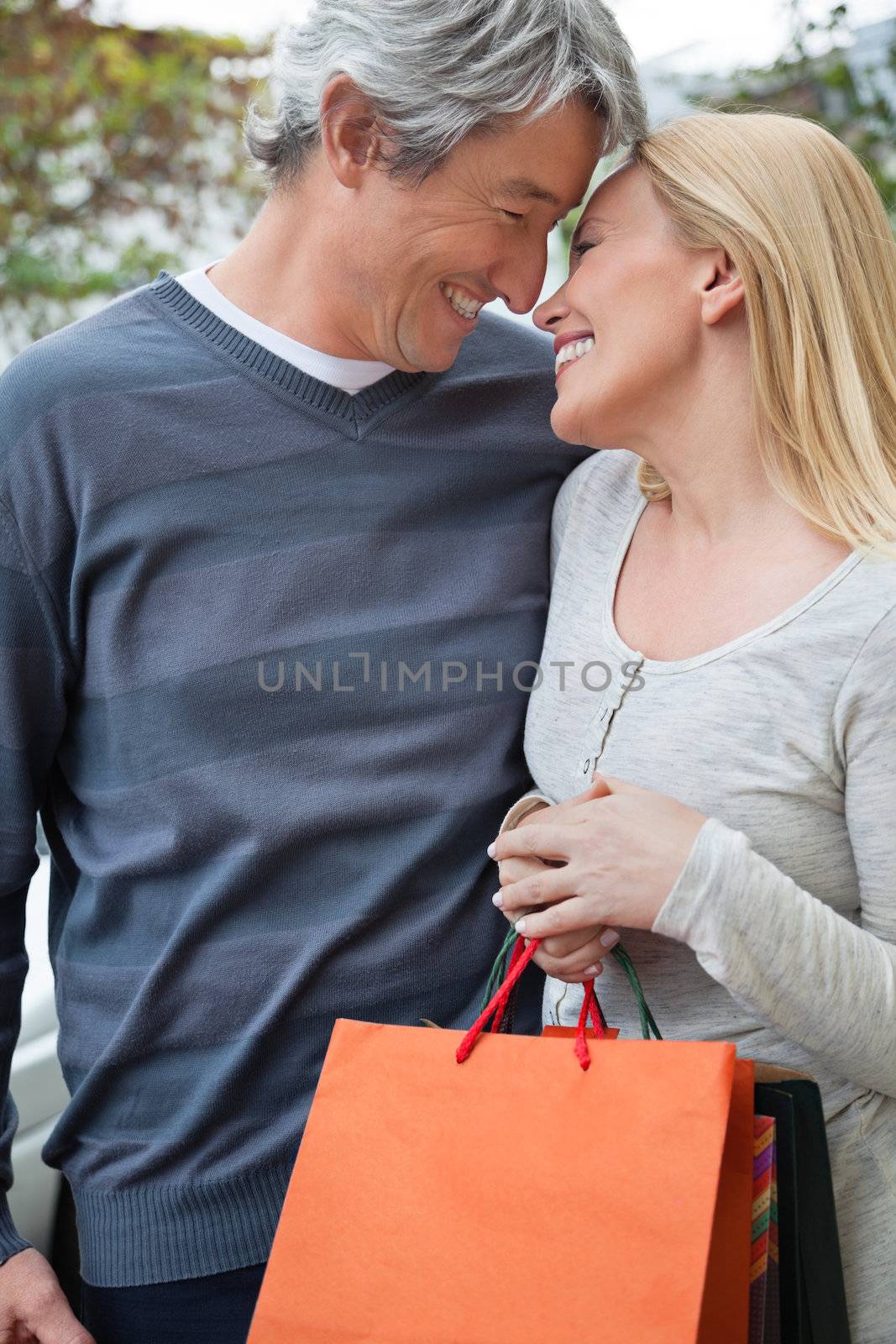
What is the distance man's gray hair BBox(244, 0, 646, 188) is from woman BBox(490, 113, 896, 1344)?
0.09m

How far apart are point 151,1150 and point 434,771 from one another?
20.0 inches

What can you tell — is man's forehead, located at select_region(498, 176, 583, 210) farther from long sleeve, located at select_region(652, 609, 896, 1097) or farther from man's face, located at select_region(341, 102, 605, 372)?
long sleeve, located at select_region(652, 609, 896, 1097)

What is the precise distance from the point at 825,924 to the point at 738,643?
0.29 m

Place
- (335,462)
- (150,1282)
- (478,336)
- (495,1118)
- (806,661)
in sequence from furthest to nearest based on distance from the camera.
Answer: (478,336) → (335,462) → (150,1282) → (806,661) → (495,1118)

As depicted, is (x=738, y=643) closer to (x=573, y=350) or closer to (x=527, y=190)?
(x=573, y=350)

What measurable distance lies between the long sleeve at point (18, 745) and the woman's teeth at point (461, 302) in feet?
1.86

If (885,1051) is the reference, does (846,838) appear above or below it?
above

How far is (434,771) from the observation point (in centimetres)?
143

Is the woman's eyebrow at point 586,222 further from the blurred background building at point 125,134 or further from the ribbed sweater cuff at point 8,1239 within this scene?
the blurred background building at point 125,134

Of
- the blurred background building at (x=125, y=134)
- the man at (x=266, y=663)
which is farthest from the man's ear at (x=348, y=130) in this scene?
the blurred background building at (x=125, y=134)

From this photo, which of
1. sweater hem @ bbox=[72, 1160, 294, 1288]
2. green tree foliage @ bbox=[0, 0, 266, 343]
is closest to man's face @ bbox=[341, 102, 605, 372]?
sweater hem @ bbox=[72, 1160, 294, 1288]

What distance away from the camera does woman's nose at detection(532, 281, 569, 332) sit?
4.70ft

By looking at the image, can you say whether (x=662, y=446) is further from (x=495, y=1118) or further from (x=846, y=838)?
(x=495, y=1118)

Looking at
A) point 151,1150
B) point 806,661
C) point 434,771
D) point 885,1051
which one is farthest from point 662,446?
point 151,1150
